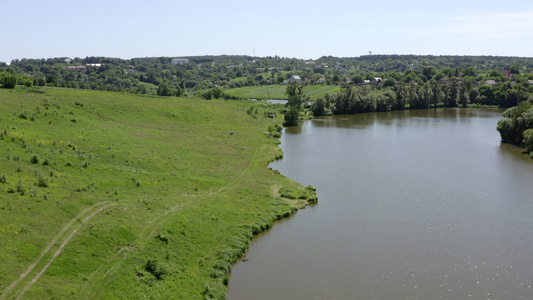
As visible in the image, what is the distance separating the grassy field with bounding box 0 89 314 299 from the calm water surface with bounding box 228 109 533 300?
3.98m

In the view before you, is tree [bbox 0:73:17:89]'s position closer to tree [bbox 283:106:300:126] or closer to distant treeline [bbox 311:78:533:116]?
tree [bbox 283:106:300:126]

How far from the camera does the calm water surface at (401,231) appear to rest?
37250 millimetres

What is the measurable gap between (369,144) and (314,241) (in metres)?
53.4

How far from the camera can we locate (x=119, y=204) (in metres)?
44.1

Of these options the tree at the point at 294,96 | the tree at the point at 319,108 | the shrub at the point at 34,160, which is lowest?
the shrub at the point at 34,160

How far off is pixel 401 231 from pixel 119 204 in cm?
3010

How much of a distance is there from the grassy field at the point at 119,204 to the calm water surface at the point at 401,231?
157 inches

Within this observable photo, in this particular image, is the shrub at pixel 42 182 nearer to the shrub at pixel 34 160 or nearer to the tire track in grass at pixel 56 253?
the tire track in grass at pixel 56 253

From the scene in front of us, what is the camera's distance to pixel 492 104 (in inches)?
6998

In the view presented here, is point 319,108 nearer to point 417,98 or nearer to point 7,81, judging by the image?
point 417,98

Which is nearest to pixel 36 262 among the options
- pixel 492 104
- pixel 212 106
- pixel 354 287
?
pixel 354 287

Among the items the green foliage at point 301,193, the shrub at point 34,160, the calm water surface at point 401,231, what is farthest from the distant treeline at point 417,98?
the shrub at point 34,160

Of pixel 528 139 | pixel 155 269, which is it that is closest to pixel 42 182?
pixel 155 269

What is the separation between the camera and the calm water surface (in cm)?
3725
